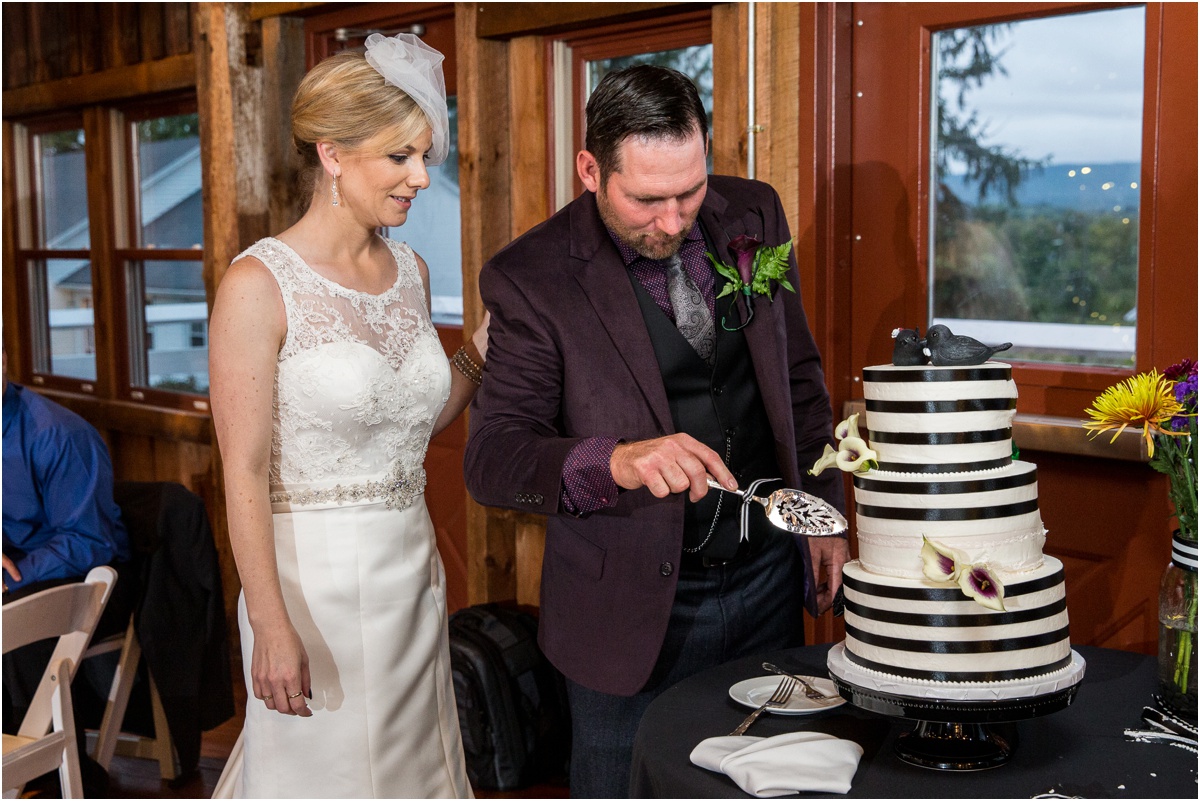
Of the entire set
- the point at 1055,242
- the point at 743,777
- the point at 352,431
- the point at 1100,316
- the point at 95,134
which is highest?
the point at 95,134

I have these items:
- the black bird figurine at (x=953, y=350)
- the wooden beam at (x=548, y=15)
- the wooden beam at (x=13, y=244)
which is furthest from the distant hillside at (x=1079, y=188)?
the wooden beam at (x=13, y=244)

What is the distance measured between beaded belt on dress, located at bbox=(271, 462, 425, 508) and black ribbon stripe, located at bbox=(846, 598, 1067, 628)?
1065 mm

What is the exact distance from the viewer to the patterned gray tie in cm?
210

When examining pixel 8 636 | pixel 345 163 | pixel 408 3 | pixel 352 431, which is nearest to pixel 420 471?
pixel 352 431

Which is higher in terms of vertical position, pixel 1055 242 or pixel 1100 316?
pixel 1055 242

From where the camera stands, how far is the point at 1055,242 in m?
2.83

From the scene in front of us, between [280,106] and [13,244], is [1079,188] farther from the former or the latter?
[13,244]

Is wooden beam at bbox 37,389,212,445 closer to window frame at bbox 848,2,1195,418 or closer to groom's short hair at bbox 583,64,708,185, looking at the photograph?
window frame at bbox 848,2,1195,418

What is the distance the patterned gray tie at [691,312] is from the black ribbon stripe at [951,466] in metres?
0.68

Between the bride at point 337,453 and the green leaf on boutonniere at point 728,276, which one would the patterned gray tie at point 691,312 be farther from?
the bride at point 337,453

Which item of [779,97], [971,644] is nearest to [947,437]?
[971,644]

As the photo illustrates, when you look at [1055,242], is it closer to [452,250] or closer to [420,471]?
[420,471]

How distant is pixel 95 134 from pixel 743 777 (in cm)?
533

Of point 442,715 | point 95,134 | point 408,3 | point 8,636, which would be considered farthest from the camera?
point 95,134
